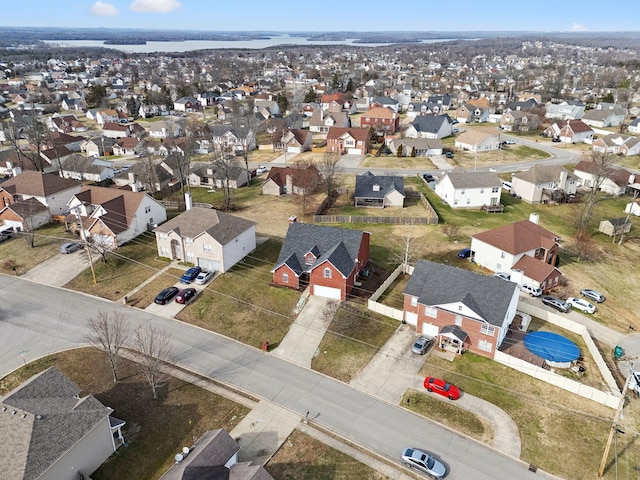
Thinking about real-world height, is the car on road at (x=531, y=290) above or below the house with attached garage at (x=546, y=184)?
below


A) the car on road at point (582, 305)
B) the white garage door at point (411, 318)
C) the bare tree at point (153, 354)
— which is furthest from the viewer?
the car on road at point (582, 305)

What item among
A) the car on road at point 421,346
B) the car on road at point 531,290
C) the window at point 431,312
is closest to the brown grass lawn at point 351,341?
the car on road at point 421,346

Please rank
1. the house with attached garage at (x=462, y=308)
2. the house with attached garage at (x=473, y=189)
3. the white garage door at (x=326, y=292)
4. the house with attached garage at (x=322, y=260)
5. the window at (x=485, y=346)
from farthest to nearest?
the house with attached garage at (x=473, y=189)
the white garage door at (x=326, y=292)
the house with attached garage at (x=322, y=260)
the window at (x=485, y=346)
the house with attached garage at (x=462, y=308)

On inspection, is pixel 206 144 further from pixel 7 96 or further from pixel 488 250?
pixel 7 96

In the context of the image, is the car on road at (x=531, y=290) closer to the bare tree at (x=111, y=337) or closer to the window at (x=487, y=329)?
the window at (x=487, y=329)

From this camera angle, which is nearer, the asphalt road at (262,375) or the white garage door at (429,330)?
the asphalt road at (262,375)

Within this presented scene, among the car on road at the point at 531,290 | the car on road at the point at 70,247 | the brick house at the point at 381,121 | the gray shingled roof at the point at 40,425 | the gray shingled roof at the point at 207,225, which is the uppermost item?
the brick house at the point at 381,121

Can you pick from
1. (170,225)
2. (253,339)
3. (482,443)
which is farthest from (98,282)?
(482,443)

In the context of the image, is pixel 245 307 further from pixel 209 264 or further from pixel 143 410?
pixel 143 410
